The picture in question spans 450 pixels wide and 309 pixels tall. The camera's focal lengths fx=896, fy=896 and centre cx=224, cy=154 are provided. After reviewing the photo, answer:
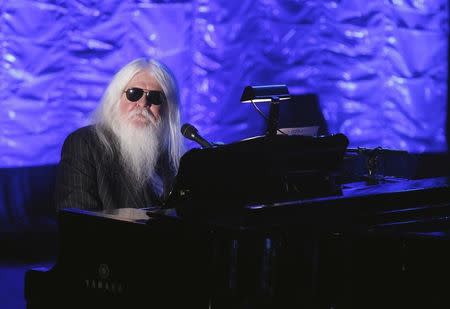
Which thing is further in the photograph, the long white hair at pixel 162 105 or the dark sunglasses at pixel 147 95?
the long white hair at pixel 162 105

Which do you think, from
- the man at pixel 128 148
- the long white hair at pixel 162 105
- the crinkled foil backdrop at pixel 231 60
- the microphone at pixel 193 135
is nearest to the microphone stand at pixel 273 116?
the microphone at pixel 193 135

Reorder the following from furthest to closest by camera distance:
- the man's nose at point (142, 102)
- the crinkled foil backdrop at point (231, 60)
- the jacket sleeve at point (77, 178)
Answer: the crinkled foil backdrop at point (231, 60) → the man's nose at point (142, 102) → the jacket sleeve at point (77, 178)

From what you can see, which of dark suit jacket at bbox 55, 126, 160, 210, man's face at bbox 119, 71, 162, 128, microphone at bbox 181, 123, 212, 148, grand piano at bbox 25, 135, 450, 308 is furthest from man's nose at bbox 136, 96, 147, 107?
grand piano at bbox 25, 135, 450, 308

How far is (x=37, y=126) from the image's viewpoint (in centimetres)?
673

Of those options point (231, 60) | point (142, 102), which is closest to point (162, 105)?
point (142, 102)

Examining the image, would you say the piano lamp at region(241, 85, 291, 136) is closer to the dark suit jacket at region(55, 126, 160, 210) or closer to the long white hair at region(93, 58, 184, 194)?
the dark suit jacket at region(55, 126, 160, 210)

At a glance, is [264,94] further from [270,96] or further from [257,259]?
[257,259]

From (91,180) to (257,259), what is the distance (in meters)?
1.34

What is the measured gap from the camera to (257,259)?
8.68 ft

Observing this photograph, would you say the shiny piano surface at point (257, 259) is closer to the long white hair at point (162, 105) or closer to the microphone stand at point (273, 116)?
the microphone stand at point (273, 116)

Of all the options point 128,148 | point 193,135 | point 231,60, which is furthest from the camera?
point 231,60

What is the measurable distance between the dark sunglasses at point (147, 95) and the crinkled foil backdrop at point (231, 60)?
9.31ft

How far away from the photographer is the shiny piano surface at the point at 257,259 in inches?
104

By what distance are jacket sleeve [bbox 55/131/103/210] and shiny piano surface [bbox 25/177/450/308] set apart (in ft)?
2.52
